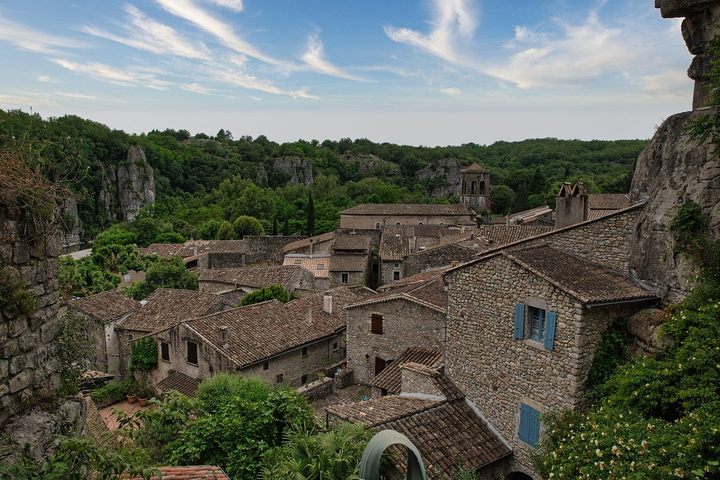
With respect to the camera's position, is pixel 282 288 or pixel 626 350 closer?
pixel 626 350

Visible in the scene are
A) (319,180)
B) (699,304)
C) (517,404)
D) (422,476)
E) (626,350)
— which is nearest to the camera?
(422,476)

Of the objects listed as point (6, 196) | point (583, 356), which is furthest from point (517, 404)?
point (6, 196)

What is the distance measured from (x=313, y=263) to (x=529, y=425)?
103 feet

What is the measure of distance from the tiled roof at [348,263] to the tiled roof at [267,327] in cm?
1424

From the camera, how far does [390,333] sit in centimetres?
1858

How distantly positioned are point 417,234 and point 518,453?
1555 inches

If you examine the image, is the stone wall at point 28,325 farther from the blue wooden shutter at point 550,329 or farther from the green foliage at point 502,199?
the green foliage at point 502,199

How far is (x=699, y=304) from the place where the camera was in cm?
836

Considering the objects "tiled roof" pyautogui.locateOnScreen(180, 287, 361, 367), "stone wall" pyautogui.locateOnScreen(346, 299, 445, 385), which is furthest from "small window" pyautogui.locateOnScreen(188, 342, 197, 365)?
"stone wall" pyautogui.locateOnScreen(346, 299, 445, 385)

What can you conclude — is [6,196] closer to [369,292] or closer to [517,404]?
[517,404]

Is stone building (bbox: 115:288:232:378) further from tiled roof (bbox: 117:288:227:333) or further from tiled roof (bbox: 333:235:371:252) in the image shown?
tiled roof (bbox: 333:235:371:252)

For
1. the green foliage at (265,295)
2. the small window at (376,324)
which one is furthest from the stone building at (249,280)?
the small window at (376,324)

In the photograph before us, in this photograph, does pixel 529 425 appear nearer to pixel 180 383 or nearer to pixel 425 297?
pixel 425 297

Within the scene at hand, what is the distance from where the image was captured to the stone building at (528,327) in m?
9.64
